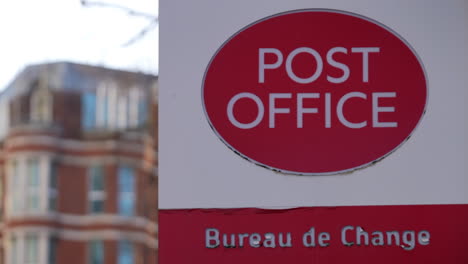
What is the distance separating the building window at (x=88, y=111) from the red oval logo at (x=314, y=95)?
3904 cm

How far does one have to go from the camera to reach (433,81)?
11.8 feet

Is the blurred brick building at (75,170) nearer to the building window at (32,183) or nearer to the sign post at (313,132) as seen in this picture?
the building window at (32,183)

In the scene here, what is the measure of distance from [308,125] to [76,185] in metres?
38.0

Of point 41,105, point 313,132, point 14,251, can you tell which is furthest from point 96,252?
point 313,132

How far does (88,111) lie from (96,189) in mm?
3170

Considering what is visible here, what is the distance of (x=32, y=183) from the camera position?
1604 inches

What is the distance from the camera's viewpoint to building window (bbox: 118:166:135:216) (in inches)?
1601

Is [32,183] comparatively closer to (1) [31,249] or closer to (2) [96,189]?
(2) [96,189]

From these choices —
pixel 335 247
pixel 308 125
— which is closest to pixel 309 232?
pixel 335 247

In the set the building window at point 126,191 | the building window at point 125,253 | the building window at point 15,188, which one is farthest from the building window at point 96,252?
the building window at point 15,188

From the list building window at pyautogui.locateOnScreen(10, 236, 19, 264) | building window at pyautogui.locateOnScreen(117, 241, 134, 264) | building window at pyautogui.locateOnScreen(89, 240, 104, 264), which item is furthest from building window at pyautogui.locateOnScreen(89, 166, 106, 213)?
building window at pyautogui.locateOnScreen(10, 236, 19, 264)

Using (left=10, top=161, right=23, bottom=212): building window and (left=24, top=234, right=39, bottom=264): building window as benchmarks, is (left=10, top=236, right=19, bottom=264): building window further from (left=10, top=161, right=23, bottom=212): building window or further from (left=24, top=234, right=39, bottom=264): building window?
(left=10, top=161, right=23, bottom=212): building window

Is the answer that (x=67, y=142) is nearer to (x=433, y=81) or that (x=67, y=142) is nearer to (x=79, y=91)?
(x=79, y=91)

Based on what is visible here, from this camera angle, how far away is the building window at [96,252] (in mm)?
40562
